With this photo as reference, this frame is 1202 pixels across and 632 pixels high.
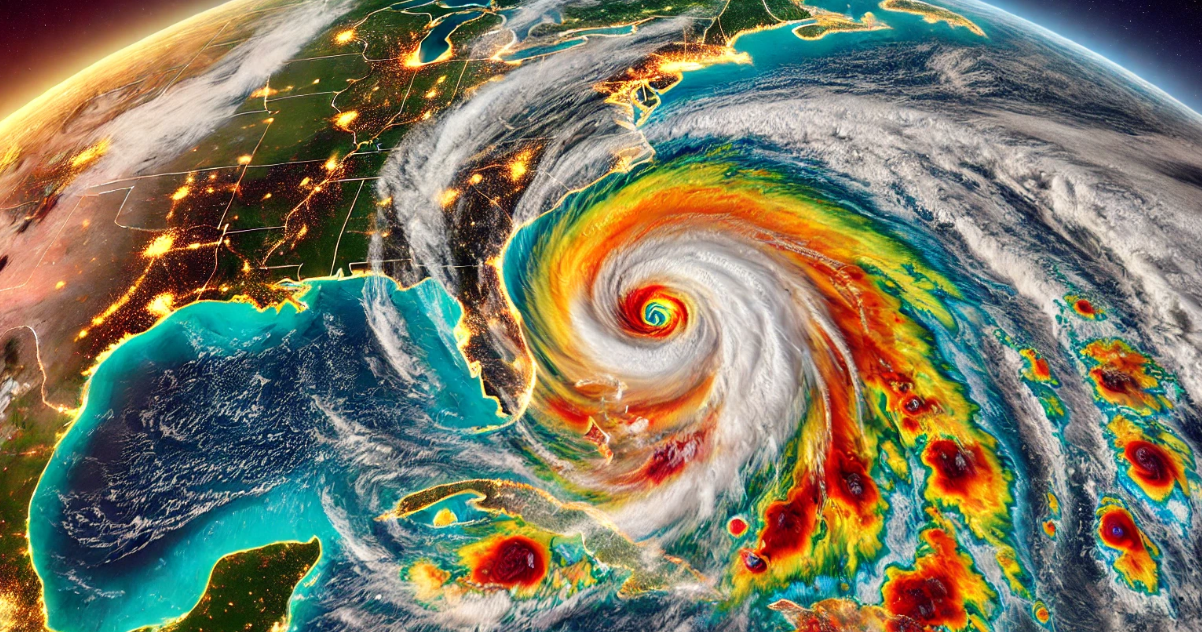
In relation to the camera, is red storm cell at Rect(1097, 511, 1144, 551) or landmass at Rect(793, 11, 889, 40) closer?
red storm cell at Rect(1097, 511, 1144, 551)

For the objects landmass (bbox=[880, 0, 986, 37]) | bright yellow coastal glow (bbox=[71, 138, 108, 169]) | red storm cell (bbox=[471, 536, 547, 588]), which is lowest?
red storm cell (bbox=[471, 536, 547, 588])

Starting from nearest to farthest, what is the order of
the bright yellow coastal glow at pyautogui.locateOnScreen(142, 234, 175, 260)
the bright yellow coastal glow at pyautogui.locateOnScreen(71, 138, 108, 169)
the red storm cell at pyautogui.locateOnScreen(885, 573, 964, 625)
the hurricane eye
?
the red storm cell at pyautogui.locateOnScreen(885, 573, 964, 625), the hurricane eye, the bright yellow coastal glow at pyautogui.locateOnScreen(142, 234, 175, 260), the bright yellow coastal glow at pyautogui.locateOnScreen(71, 138, 108, 169)

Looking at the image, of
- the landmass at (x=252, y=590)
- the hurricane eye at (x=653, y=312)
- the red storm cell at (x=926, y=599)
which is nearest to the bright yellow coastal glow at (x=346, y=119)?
the hurricane eye at (x=653, y=312)

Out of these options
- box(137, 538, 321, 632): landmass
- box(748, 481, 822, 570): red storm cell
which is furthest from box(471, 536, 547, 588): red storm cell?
box(748, 481, 822, 570): red storm cell

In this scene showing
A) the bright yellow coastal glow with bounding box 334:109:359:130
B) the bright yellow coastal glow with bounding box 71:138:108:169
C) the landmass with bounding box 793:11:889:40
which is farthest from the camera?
the landmass with bounding box 793:11:889:40

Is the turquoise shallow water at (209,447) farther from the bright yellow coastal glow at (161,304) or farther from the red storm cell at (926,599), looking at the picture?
the red storm cell at (926,599)

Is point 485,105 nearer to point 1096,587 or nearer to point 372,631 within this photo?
point 372,631
